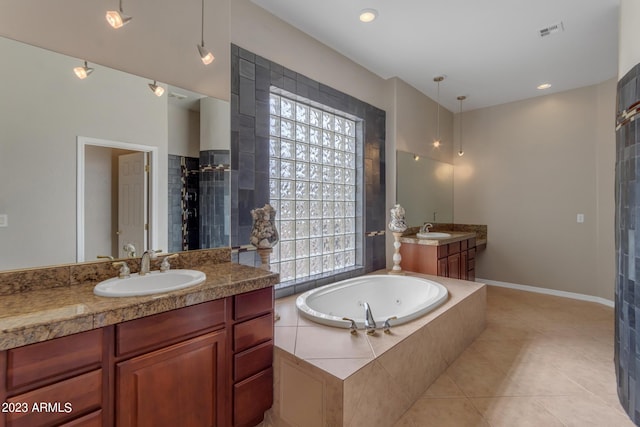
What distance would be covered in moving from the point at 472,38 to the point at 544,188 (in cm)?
261

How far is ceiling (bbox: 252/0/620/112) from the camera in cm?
243

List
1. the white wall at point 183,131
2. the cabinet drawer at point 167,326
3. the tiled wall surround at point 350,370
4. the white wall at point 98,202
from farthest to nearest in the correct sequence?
the white wall at point 183,131 < the white wall at point 98,202 < the tiled wall surround at point 350,370 < the cabinet drawer at point 167,326

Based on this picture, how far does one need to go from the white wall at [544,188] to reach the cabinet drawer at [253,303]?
4252 mm

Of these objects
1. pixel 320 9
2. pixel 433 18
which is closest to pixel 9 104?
pixel 320 9

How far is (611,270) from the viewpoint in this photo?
150 inches

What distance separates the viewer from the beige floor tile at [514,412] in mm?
1788

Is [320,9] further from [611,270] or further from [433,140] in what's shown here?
[611,270]

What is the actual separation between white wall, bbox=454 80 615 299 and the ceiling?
20.1 inches

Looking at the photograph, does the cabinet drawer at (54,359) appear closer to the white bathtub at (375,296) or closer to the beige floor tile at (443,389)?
the white bathtub at (375,296)

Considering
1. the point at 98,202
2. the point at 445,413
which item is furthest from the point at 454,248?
the point at 98,202

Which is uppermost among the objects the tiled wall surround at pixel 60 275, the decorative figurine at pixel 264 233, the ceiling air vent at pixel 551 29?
the ceiling air vent at pixel 551 29

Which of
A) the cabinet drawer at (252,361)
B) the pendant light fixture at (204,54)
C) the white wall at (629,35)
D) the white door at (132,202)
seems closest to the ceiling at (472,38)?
the white wall at (629,35)

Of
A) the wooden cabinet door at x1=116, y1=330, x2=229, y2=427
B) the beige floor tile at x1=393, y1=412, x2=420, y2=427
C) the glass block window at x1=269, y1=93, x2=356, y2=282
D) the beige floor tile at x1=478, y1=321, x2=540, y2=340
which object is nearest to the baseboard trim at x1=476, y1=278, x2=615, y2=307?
the beige floor tile at x1=478, y1=321, x2=540, y2=340

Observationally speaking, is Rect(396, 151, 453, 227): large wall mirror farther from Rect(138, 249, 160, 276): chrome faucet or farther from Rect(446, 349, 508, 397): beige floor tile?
Rect(138, 249, 160, 276): chrome faucet
